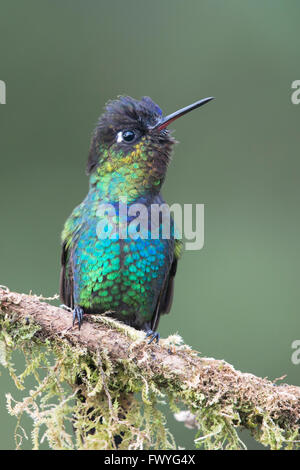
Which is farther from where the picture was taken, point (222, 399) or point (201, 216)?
point (201, 216)

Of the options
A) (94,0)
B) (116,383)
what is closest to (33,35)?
(94,0)

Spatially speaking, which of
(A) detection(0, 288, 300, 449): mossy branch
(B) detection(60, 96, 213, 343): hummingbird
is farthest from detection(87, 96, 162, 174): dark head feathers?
(A) detection(0, 288, 300, 449): mossy branch

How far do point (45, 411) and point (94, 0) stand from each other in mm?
4202

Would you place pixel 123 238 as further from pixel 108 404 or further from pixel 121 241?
pixel 108 404

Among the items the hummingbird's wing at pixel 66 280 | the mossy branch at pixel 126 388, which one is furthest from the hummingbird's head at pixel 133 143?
the mossy branch at pixel 126 388

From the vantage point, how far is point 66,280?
156 inches

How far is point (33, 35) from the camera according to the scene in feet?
18.5

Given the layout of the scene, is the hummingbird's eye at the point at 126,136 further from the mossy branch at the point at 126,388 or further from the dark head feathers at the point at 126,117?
the mossy branch at the point at 126,388

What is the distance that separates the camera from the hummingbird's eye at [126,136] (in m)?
3.81

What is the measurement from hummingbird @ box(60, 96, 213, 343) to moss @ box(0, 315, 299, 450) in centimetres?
55

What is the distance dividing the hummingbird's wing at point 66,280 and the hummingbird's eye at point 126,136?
27.8 inches

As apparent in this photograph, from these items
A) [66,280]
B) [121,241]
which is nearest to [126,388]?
[121,241]

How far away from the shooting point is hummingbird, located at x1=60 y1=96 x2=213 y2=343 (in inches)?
139
